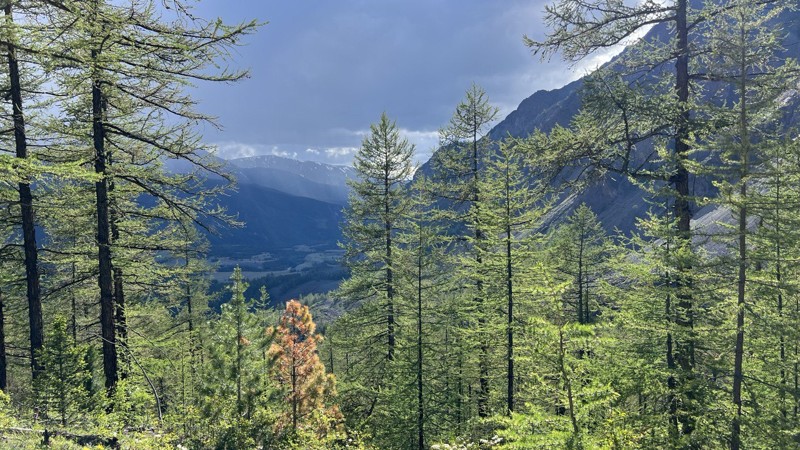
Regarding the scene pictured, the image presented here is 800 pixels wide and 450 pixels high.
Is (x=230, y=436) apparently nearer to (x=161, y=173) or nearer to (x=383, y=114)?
(x=161, y=173)

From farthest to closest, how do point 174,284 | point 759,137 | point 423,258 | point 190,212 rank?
point 423,258, point 174,284, point 190,212, point 759,137

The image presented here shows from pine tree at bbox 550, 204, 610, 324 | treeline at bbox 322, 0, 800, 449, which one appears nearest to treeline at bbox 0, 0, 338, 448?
treeline at bbox 322, 0, 800, 449

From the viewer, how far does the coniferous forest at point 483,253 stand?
7.52m

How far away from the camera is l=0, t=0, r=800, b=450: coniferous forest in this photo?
296 inches

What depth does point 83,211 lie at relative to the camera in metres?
12.8

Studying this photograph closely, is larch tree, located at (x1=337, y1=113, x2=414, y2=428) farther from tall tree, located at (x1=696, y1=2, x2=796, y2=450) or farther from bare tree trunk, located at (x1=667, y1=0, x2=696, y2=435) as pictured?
tall tree, located at (x1=696, y1=2, x2=796, y2=450)

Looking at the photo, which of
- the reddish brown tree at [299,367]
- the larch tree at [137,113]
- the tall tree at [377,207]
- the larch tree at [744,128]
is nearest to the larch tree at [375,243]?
the tall tree at [377,207]

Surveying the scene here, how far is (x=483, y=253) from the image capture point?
13984mm

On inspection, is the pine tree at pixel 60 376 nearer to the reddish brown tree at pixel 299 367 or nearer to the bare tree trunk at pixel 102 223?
the bare tree trunk at pixel 102 223

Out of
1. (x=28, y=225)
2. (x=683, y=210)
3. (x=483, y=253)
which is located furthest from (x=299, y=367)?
(x=683, y=210)

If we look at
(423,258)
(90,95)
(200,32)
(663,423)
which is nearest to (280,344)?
(423,258)

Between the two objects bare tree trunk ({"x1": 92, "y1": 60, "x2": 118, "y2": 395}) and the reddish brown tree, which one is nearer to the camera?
bare tree trunk ({"x1": 92, "y1": 60, "x2": 118, "y2": 395})

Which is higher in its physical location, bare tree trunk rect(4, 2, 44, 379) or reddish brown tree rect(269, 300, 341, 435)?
bare tree trunk rect(4, 2, 44, 379)

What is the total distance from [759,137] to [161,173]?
14601mm
